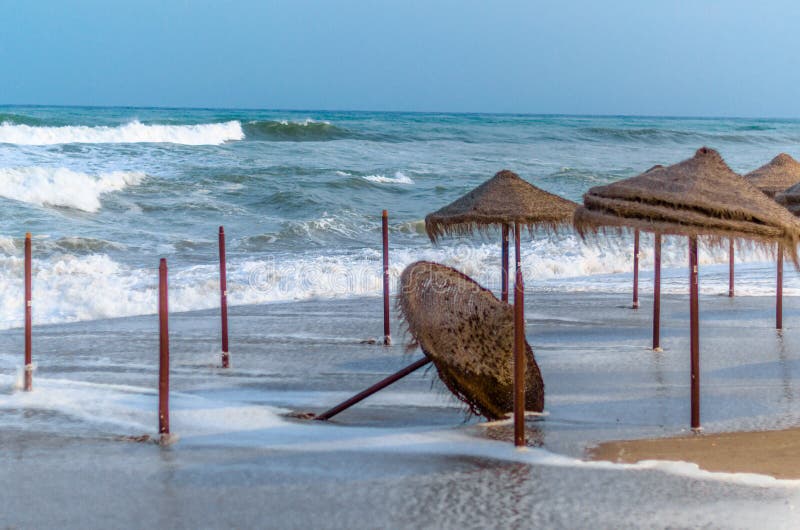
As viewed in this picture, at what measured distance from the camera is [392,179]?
32.9m

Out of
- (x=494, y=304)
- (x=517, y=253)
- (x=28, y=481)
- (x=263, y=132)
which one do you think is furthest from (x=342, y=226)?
(x=263, y=132)

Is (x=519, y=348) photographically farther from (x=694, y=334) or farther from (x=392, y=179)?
(x=392, y=179)

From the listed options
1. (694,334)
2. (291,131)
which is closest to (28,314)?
(694,334)

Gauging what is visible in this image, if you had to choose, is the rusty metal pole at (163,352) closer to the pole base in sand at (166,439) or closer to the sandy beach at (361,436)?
the pole base in sand at (166,439)

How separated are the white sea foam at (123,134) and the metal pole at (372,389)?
38.3 metres

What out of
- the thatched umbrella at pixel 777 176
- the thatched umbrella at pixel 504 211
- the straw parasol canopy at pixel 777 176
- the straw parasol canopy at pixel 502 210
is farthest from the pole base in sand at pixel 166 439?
the straw parasol canopy at pixel 777 176

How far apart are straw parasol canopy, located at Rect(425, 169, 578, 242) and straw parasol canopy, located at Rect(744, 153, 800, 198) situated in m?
2.82

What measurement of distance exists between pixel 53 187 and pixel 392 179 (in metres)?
11.4

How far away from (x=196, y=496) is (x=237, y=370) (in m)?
3.44

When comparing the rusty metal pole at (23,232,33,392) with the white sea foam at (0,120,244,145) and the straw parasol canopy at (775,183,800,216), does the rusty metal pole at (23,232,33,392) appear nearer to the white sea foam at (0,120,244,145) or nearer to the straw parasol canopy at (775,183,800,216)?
the straw parasol canopy at (775,183,800,216)

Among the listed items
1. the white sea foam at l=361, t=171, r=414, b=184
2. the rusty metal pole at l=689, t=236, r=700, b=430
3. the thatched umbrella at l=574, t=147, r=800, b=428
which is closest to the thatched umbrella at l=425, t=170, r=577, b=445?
the thatched umbrella at l=574, t=147, r=800, b=428

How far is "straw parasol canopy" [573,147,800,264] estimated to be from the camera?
611 centimetres

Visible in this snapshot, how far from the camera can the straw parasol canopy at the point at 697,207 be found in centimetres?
611

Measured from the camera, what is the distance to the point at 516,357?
5.90 meters
